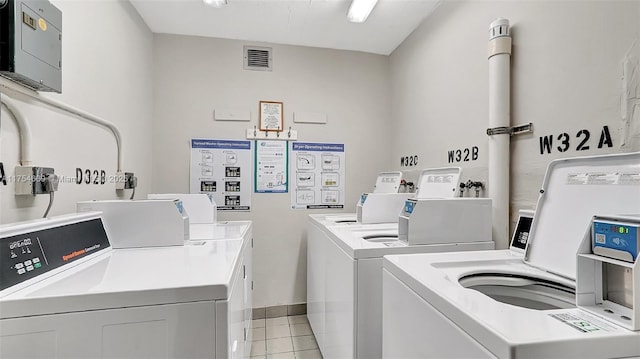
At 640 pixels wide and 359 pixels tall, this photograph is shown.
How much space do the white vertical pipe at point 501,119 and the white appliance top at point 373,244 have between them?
0.52 feet

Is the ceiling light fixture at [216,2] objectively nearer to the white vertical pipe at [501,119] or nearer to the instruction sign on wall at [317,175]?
the instruction sign on wall at [317,175]

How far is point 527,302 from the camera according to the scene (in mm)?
1145

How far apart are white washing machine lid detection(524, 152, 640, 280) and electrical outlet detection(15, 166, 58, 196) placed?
6.63 feet

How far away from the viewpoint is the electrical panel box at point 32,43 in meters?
1.02

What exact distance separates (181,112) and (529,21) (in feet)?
8.90

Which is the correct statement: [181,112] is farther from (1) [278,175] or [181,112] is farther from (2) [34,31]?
(2) [34,31]

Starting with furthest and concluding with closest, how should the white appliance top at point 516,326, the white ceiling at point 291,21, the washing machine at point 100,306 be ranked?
1. the white ceiling at point 291,21
2. the washing machine at point 100,306
3. the white appliance top at point 516,326

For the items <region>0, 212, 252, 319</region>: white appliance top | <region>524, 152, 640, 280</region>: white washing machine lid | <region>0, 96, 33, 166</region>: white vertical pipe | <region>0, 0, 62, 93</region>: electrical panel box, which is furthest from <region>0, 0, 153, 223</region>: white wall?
<region>524, 152, 640, 280</region>: white washing machine lid

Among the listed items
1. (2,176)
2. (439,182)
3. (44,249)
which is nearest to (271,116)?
(439,182)

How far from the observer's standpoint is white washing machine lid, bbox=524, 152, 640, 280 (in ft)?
3.28

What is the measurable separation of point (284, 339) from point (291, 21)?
272 cm

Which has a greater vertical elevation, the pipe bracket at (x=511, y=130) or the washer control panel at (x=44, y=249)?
the pipe bracket at (x=511, y=130)

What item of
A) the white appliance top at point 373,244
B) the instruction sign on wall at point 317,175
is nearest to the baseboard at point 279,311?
the instruction sign on wall at point 317,175

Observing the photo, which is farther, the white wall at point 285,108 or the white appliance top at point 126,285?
the white wall at point 285,108
